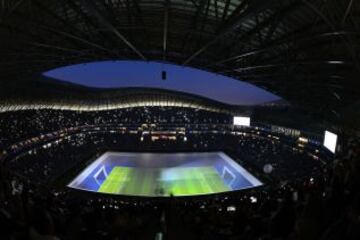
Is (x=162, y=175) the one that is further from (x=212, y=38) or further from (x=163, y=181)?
(x=212, y=38)

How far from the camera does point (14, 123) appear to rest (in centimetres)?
4353

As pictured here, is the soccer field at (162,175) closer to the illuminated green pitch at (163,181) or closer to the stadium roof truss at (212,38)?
the illuminated green pitch at (163,181)

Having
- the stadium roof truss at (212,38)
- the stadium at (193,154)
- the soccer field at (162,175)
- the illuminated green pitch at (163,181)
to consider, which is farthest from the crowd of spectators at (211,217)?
the soccer field at (162,175)

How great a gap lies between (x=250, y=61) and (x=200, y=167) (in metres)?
15.6

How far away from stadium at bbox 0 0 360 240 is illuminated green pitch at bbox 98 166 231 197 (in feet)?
0.53

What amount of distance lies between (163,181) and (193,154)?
15.4 metres

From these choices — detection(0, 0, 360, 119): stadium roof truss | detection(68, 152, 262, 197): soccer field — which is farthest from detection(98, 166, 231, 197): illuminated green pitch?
detection(0, 0, 360, 119): stadium roof truss

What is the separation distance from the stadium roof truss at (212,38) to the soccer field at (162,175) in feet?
31.8

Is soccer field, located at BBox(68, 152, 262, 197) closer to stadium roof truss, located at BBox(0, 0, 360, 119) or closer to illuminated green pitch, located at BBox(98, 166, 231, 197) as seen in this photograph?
illuminated green pitch, located at BBox(98, 166, 231, 197)

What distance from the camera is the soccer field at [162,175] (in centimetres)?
3195

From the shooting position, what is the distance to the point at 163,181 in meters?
35.0

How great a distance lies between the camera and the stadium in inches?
382

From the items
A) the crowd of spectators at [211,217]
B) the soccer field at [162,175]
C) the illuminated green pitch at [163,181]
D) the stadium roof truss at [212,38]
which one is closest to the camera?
the crowd of spectators at [211,217]

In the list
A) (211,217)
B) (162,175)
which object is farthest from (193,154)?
(211,217)
